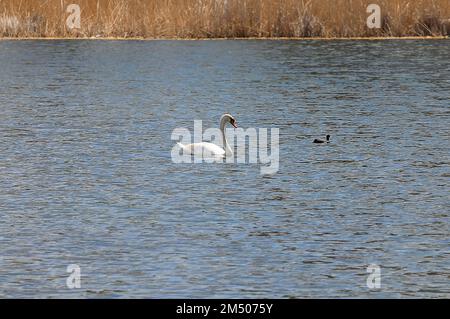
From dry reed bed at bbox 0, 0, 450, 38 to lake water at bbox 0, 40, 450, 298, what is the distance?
9.43 m

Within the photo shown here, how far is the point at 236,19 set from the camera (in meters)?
48.6

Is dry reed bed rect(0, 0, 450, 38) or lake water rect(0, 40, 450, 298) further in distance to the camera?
dry reed bed rect(0, 0, 450, 38)

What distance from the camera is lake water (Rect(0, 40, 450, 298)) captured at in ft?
47.6

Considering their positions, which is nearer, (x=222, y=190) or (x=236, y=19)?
(x=222, y=190)

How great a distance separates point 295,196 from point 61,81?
18849 mm

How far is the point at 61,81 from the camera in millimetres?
37062

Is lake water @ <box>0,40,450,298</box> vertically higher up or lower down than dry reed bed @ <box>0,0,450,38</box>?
lower down

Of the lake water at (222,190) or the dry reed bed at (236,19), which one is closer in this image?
the lake water at (222,190)

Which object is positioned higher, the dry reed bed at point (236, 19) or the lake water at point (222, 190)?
the dry reed bed at point (236, 19)

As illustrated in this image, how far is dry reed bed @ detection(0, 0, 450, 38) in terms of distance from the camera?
1882 inches

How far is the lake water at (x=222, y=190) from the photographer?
1452cm

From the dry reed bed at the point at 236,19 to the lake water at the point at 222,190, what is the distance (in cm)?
943

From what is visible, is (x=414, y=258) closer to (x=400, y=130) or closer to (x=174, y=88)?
(x=400, y=130)

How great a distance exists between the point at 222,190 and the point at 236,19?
29.4 meters
